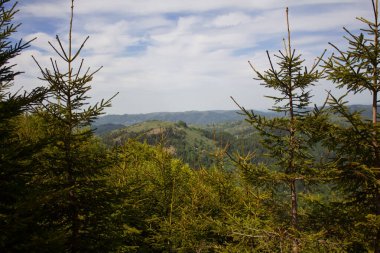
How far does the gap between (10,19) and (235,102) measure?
612cm

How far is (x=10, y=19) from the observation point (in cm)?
662

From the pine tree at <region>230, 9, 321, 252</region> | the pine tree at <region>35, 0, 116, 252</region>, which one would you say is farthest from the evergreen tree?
the pine tree at <region>230, 9, 321, 252</region>

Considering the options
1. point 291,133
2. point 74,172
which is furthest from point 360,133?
point 74,172

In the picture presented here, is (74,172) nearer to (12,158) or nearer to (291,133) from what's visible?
(12,158)

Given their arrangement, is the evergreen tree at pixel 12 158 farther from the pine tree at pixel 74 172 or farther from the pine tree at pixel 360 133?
the pine tree at pixel 360 133

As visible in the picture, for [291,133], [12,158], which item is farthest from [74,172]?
[291,133]

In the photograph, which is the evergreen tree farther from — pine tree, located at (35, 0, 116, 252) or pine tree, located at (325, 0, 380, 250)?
pine tree, located at (325, 0, 380, 250)

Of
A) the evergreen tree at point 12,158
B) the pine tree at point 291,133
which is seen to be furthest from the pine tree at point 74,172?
the pine tree at point 291,133

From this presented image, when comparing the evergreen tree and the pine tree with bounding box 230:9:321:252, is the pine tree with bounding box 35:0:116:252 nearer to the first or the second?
the evergreen tree

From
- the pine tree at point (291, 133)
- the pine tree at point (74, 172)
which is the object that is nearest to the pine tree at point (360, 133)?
the pine tree at point (291, 133)

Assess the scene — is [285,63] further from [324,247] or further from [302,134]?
[324,247]

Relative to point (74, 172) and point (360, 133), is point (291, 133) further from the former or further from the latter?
point (74, 172)

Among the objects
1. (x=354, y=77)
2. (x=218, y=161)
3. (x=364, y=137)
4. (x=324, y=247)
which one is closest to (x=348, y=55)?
(x=354, y=77)

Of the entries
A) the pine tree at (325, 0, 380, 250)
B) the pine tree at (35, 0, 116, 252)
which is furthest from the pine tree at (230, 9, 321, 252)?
the pine tree at (35, 0, 116, 252)
